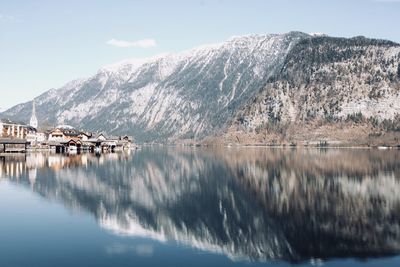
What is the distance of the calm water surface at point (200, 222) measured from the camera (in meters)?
39.2

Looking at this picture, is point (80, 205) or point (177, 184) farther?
point (177, 184)

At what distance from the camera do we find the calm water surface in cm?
3919

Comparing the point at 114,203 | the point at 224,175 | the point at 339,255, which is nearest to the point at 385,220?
the point at 339,255

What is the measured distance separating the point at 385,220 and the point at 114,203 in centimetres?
3283

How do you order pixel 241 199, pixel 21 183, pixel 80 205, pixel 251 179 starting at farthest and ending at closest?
pixel 251 179 → pixel 21 183 → pixel 241 199 → pixel 80 205

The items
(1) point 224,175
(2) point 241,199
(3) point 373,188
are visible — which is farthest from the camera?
(1) point 224,175

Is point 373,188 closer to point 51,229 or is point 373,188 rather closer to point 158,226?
point 158,226

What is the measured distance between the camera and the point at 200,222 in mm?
53125

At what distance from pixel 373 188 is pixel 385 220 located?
2753 centimetres

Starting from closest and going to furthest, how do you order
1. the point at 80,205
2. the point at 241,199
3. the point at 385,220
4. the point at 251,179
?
the point at 385,220 → the point at 80,205 → the point at 241,199 → the point at 251,179

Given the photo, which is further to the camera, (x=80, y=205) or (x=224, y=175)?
(x=224, y=175)

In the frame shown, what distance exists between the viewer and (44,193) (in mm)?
73812

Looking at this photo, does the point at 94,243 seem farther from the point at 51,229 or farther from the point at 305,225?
the point at 305,225

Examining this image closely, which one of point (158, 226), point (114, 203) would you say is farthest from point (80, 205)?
point (158, 226)
